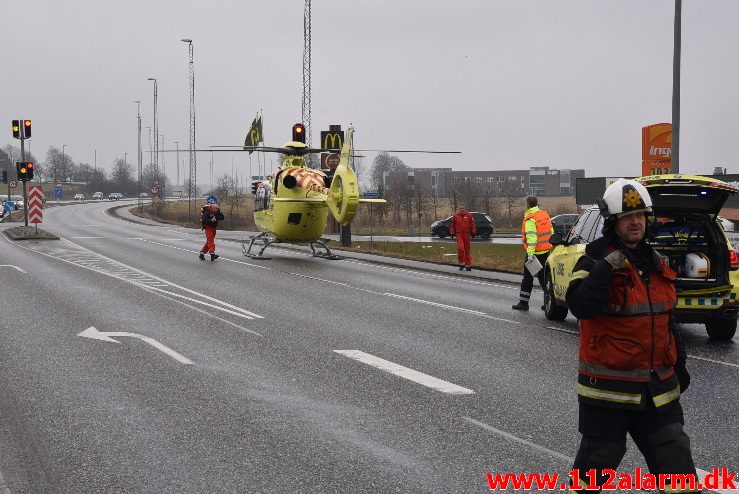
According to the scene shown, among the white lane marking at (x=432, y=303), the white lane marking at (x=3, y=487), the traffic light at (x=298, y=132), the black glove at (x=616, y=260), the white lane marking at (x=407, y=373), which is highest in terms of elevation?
the traffic light at (x=298, y=132)

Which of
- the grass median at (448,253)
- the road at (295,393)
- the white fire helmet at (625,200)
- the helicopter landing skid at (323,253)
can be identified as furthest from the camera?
the helicopter landing skid at (323,253)

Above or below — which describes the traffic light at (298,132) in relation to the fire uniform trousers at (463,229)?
above

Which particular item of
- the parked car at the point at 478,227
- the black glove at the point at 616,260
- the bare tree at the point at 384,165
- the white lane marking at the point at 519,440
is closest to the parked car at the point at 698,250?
the white lane marking at the point at 519,440

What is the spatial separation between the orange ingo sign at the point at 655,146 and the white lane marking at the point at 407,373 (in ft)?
55.6

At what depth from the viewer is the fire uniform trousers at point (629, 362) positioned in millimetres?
4680

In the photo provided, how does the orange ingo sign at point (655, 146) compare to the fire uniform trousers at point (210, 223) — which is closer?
the orange ingo sign at point (655, 146)

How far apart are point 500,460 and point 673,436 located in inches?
88.3

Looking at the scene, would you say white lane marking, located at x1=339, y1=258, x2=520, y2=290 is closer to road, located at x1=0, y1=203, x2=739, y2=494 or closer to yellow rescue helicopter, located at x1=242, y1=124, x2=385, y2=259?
yellow rescue helicopter, located at x1=242, y1=124, x2=385, y2=259

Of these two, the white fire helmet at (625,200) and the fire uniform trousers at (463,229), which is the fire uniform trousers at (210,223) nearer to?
the fire uniform trousers at (463,229)

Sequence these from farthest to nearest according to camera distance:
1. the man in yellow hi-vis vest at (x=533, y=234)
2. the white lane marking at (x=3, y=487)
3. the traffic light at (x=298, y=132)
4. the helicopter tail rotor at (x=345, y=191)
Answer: the traffic light at (x=298, y=132) → the helicopter tail rotor at (x=345, y=191) → the man in yellow hi-vis vest at (x=533, y=234) → the white lane marking at (x=3, y=487)

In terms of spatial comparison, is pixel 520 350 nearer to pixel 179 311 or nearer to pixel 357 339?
pixel 357 339

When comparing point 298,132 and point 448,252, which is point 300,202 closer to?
point 448,252

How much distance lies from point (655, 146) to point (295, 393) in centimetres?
2263

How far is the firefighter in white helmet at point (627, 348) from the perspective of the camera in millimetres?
4680
